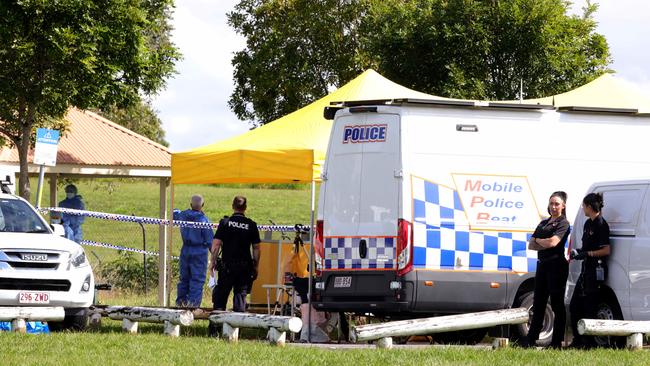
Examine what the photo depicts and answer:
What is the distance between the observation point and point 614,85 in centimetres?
2262

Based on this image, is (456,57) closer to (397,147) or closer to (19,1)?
(19,1)

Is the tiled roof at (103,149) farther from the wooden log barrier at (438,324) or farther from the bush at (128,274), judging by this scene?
the wooden log barrier at (438,324)

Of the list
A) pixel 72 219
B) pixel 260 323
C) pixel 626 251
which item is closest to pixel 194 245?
pixel 72 219

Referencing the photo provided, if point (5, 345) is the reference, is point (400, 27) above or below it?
above

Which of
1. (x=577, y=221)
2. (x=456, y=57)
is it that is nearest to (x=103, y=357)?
(x=577, y=221)

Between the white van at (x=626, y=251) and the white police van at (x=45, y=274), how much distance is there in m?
5.70

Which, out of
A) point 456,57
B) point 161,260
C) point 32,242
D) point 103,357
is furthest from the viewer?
point 456,57

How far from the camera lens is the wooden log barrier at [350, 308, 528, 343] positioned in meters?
13.8

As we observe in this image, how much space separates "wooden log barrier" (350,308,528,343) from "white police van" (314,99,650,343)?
0.56 metres

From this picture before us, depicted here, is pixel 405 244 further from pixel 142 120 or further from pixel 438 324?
pixel 142 120

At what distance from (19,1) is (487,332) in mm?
10250

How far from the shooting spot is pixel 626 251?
559 inches

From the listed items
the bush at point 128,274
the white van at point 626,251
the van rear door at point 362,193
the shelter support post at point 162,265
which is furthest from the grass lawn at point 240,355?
the bush at point 128,274

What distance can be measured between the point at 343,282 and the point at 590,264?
2.72 metres
